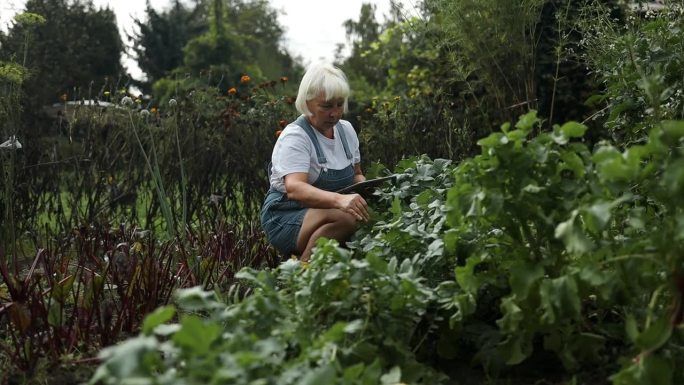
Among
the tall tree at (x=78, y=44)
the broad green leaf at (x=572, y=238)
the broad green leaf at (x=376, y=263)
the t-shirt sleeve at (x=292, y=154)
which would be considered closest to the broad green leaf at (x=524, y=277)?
the broad green leaf at (x=572, y=238)

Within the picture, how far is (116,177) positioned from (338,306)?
430 centimetres

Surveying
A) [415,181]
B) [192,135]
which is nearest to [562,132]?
[415,181]

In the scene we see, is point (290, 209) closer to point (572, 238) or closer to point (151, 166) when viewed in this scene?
point (151, 166)

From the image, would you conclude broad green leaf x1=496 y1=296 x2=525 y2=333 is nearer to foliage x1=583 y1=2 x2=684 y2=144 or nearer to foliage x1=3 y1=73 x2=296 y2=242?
foliage x1=583 y1=2 x2=684 y2=144

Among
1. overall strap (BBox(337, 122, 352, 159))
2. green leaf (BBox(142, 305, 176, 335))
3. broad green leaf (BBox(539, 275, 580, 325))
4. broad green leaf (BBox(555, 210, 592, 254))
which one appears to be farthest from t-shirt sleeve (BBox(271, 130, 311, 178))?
green leaf (BBox(142, 305, 176, 335))

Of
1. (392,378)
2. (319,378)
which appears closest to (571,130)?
(392,378)

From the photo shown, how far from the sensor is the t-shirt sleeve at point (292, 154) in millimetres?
4184

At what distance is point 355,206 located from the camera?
3.80m

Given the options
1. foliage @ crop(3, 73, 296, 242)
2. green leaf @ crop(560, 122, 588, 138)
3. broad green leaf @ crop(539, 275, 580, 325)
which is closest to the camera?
broad green leaf @ crop(539, 275, 580, 325)

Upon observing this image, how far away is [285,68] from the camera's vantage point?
42812 mm

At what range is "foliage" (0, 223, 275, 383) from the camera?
9.47 feet

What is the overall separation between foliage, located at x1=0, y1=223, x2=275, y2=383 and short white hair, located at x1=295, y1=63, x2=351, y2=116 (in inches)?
33.7

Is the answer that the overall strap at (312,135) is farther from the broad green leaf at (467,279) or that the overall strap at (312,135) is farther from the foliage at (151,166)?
the broad green leaf at (467,279)

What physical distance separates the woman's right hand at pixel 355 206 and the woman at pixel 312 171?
8 cm
